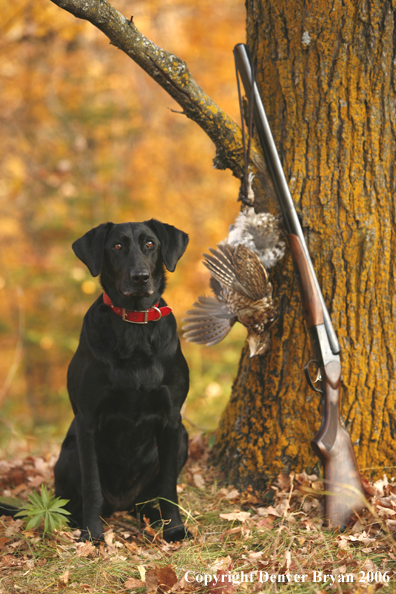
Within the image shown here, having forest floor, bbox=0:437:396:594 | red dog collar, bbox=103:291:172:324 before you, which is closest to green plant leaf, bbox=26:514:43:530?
forest floor, bbox=0:437:396:594

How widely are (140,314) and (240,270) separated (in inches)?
27.7

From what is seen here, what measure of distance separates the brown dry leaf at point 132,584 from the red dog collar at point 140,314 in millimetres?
1274

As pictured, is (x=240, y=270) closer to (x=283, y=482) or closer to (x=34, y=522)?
(x=283, y=482)

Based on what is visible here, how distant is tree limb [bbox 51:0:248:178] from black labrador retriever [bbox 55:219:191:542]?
665mm

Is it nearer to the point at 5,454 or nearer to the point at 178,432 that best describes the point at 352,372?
the point at 178,432

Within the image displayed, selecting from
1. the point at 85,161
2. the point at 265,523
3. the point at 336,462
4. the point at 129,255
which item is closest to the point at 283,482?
the point at 265,523

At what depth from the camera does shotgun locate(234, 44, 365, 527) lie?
2.74 m

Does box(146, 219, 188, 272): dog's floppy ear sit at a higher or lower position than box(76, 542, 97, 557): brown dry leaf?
higher

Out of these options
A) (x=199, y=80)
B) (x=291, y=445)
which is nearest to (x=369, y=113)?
(x=291, y=445)

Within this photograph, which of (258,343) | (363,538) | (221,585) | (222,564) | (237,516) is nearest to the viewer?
(221,585)

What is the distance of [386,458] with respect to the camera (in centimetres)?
311

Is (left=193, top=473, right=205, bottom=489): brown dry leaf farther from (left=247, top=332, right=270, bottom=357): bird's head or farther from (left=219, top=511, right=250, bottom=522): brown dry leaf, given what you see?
(left=247, top=332, right=270, bottom=357): bird's head

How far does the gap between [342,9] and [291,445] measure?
2677 mm

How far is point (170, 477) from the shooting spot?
9.80 feet
